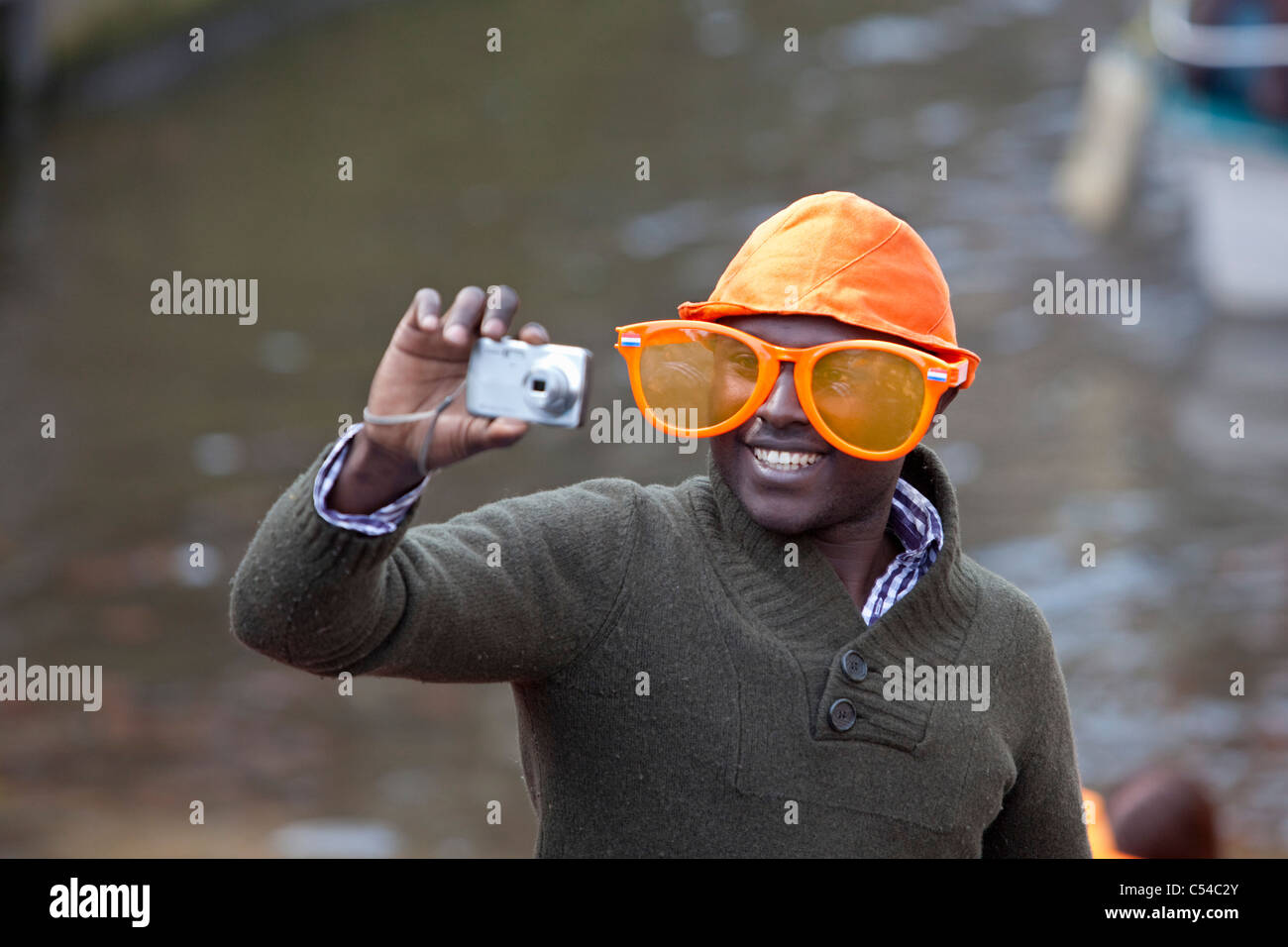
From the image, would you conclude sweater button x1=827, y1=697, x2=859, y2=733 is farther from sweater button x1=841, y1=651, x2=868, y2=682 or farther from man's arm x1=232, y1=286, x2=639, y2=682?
man's arm x1=232, y1=286, x2=639, y2=682

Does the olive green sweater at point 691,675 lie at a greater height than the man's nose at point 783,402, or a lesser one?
lesser

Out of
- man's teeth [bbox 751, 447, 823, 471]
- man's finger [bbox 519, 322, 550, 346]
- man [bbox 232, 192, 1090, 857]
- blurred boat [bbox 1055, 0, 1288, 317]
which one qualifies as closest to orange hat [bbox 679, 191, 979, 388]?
man [bbox 232, 192, 1090, 857]

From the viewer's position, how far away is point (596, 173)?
41.7 feet

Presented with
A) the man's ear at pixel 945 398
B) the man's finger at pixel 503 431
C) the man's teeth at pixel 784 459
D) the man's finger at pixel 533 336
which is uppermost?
the man's finger at pixel 533 336

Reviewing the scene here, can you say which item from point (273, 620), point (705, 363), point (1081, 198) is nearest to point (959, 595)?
point (705, 363)

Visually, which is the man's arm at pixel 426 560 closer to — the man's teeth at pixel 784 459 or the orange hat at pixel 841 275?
the man's teeth at pixel 784 459

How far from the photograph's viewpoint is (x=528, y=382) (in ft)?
4.98

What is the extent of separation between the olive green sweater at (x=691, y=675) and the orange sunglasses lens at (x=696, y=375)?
0.31ft

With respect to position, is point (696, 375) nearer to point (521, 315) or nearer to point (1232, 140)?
point (521, 315)

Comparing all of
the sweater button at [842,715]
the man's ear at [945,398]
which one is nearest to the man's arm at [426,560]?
the sweater button at [842,715]

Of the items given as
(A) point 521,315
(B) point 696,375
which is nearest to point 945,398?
(B) point 696,375

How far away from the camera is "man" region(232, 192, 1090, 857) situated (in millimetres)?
1770

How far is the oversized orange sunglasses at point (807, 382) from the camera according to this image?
184cm

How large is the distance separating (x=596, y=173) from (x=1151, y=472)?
5890 millimetres
